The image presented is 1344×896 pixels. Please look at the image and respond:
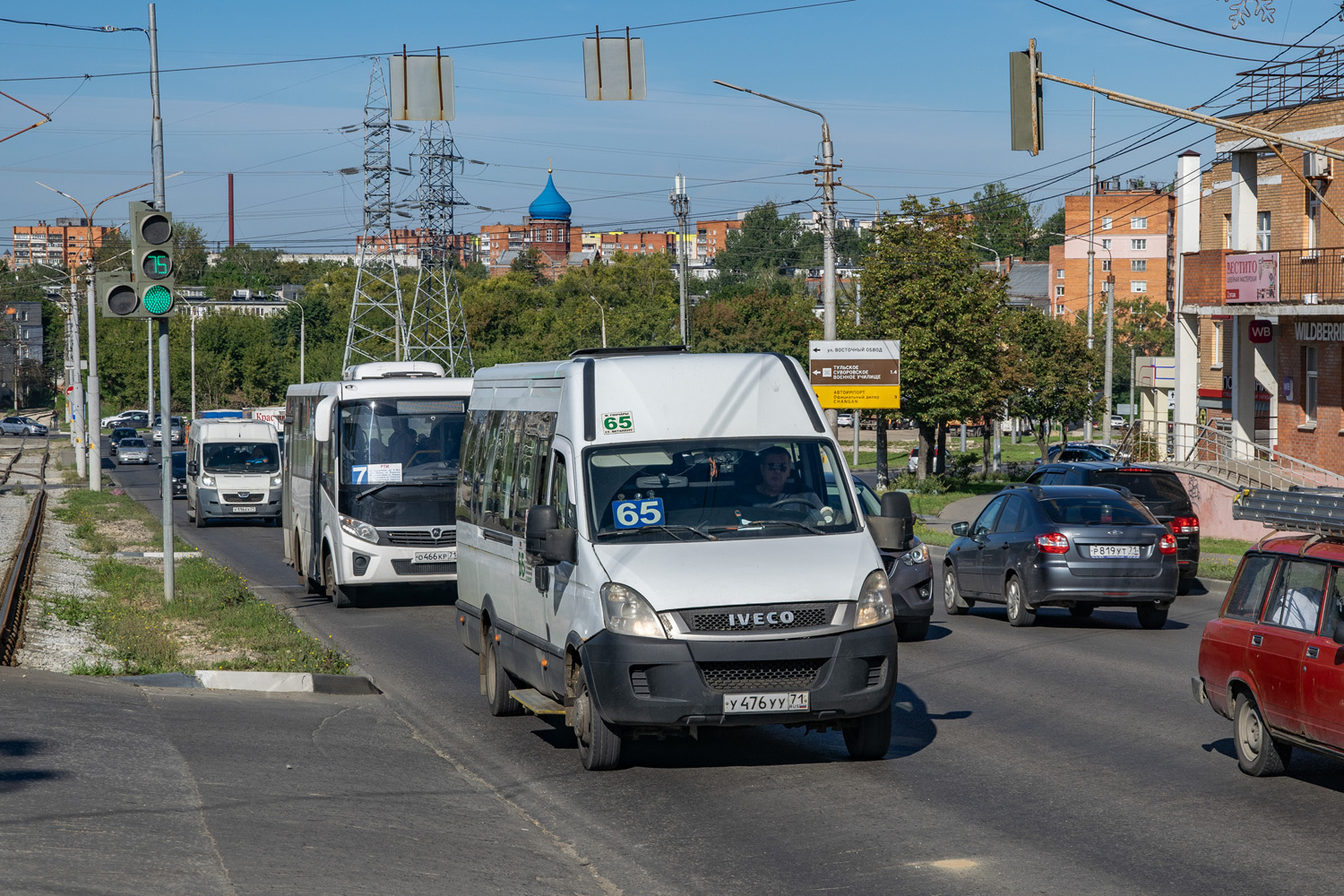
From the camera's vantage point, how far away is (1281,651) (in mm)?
8258

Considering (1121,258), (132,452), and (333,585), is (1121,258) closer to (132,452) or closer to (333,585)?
(132,452)

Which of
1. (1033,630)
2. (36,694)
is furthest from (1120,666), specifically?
(36,694)

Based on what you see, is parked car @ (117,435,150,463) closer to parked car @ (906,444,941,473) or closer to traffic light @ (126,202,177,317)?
parked car @ (906,444,941,473)

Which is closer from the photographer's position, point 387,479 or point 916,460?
point 387,479

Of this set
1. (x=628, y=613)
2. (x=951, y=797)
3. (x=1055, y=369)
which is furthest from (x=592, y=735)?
(x=1055, y=369)

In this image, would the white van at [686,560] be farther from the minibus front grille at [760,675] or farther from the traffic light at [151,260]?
the traffic light at [151,260]

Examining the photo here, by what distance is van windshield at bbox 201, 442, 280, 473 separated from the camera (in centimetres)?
3541

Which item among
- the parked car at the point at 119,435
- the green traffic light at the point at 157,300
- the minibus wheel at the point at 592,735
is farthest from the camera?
the parked car at the point at 119,435

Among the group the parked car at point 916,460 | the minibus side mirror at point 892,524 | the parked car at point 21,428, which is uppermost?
the minibus side mirror at point 892,524

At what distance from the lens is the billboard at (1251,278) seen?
3516 centimetres

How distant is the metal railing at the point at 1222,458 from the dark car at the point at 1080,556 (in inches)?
608

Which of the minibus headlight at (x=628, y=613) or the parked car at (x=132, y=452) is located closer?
the minibus headlight at (x=628, y=613)

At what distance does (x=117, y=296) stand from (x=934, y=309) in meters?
33.1

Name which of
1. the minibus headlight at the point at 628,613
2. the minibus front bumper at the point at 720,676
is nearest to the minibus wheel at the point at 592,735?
the minibus front bumper at the point at 720,676
